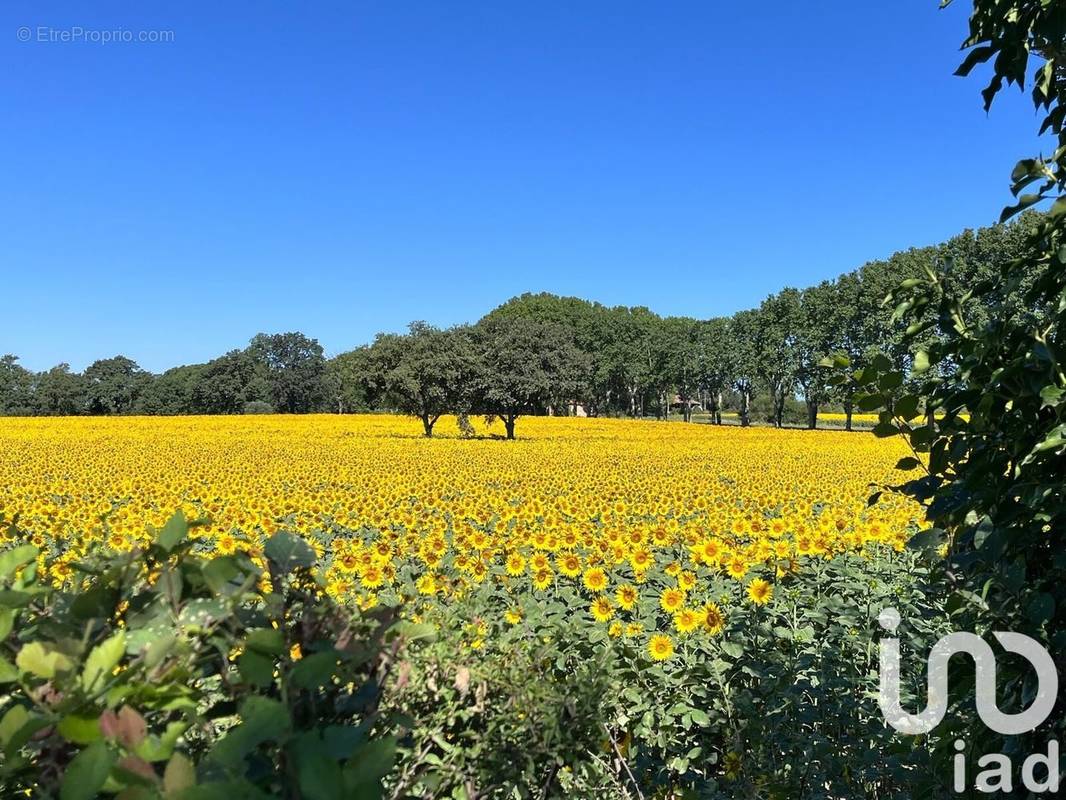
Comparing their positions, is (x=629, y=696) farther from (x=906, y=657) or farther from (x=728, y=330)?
(x=728, y=330)

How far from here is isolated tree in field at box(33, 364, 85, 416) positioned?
70.4 m

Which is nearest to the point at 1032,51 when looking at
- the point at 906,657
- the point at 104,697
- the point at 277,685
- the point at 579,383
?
the point at 277,685

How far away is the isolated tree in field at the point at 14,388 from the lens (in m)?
69.8

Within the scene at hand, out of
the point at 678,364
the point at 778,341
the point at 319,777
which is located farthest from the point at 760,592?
the point at 678,364

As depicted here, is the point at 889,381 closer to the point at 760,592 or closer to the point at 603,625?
the point at 603,625

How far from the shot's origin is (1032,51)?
1709 millimetres

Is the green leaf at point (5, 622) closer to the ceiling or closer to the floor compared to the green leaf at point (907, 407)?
closer to the floor

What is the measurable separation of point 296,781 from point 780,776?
263cm

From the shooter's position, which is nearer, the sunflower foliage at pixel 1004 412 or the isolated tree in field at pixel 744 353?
the sunflower foliage at pixel 1004 412

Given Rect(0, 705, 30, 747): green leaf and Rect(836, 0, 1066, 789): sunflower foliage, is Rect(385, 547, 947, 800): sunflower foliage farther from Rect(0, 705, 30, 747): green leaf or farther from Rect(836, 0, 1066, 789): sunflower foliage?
Rect(0, 705, 30, 747): green leaf

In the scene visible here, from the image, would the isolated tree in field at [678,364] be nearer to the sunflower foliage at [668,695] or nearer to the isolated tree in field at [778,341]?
the isolated tree in field at [778,341]

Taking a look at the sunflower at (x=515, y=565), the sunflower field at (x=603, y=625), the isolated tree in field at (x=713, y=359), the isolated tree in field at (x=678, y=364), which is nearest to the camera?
the sunflower field at (x=603, y=625)

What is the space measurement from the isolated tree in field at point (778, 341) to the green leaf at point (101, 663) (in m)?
65.6

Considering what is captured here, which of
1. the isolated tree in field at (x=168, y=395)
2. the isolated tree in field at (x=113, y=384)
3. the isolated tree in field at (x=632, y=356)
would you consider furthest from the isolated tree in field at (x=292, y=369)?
the isolated tree in field at (x=632, y=356)
